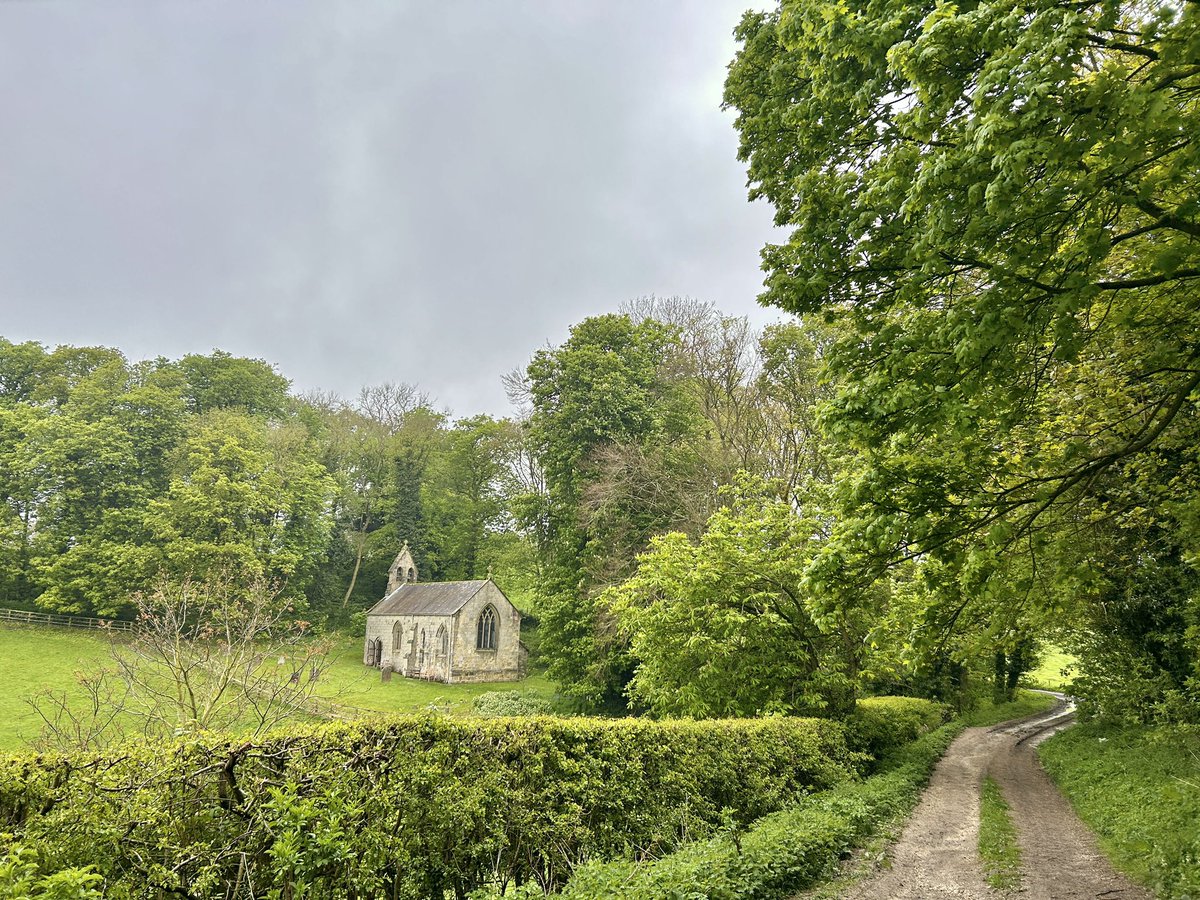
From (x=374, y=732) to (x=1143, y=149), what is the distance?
7.69 meters

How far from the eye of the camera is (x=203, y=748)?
4961 millimetres

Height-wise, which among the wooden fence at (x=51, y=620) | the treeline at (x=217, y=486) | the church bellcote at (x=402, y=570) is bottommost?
the wooden fence at (x=51, y=620)

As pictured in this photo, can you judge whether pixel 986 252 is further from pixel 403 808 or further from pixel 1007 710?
pixel 1007 710

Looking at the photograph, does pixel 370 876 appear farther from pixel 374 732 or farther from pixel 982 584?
pixel 982 584

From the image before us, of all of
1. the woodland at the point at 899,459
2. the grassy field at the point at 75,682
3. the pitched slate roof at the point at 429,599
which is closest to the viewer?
the woodland at the point at 899,459

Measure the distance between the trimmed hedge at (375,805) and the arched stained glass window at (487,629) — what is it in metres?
31.7

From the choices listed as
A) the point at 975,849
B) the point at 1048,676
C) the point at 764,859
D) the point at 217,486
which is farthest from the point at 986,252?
the point at 1048,676

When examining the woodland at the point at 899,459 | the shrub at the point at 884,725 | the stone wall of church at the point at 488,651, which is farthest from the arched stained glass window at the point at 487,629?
the shrub at the point at 884,725

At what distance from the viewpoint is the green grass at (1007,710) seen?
27.4 meters

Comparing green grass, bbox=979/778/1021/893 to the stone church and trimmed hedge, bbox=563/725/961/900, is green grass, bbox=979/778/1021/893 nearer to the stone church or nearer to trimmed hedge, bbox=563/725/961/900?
trimmed hedge, bbox=563/725/961/900

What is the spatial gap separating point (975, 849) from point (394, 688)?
103 ft

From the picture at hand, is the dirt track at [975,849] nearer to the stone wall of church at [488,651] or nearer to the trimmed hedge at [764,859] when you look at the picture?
the trimmed hedge at [764,859]

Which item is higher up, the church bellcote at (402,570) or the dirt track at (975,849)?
the church bellcote at (402,570)

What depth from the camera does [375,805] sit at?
226 inches
